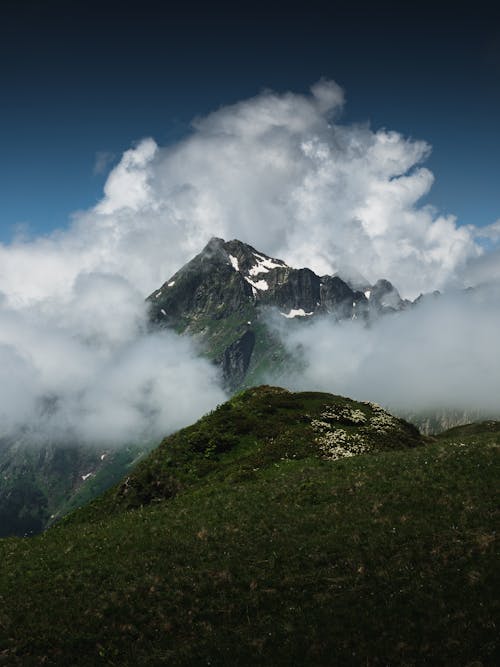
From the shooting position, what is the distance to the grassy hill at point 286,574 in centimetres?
2123

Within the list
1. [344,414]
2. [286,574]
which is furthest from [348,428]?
[286,574]

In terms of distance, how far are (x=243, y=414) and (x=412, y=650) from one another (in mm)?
45021

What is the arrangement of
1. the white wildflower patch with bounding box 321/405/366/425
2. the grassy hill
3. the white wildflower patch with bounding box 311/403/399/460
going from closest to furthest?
the grassy hill
the white wildflower patch with bounding box 311/403/399/460
the white wildflower patch with bounding box 321/405/366/425

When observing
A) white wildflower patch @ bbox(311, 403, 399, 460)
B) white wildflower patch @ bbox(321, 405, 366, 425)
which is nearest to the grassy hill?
white wildflower patch @ bbox(311, 403, 399, 460)

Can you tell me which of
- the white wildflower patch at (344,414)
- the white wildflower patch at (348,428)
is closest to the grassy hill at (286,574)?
the white wildflower patch at (348,428)

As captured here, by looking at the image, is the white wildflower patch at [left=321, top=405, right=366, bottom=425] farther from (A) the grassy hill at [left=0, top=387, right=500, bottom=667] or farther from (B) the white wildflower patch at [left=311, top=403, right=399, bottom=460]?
(A) the grassy hill at [left=0, top=387, right=500, bottom=667]

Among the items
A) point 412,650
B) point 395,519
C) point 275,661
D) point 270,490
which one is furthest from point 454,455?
point 275,661

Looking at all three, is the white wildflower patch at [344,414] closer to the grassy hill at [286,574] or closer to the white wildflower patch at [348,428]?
the white wildflower patch at [348,428]

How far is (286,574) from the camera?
26.6m

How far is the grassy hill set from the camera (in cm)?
2123

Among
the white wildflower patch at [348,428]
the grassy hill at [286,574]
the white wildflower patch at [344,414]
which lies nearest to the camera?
the grassy hill at [286,574]

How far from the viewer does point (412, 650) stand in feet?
65.0

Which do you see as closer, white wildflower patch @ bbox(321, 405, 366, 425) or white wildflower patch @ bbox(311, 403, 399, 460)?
white wildflower patch @ bbox(311, 403, 399, 460)

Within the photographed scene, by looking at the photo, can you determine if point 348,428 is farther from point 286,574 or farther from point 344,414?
point 286,574
